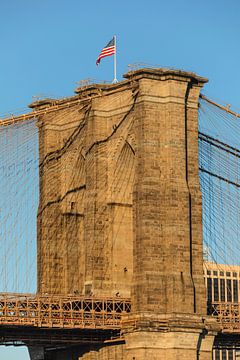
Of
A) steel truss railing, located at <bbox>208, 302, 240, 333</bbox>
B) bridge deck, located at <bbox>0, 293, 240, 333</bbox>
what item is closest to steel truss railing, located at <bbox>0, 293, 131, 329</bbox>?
bridge deck, located at <bbox>0, 293, 240, 333</bbox>

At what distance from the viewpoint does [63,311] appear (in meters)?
119

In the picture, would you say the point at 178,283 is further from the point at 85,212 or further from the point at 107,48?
→ the point at 107,48

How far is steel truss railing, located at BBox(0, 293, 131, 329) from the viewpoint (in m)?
117

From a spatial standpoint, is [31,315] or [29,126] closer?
[31,315]

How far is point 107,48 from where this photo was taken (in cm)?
13000

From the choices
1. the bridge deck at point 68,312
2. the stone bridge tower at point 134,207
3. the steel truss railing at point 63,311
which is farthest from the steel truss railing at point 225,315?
the steel truss railing at point 63,311

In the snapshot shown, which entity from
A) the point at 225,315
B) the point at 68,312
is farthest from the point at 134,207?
the point at 225,315

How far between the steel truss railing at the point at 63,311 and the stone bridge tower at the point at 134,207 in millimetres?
2265

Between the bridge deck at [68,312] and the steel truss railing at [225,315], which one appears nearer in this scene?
the bridge deck at [68,312]

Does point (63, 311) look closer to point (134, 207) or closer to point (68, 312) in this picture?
point (68, 312)

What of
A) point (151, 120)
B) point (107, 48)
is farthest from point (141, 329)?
point (107, 48)

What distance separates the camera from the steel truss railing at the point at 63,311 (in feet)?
383

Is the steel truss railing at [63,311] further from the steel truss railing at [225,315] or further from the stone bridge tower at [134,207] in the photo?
the steel truss railing at [225,315]

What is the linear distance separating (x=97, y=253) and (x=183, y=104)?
15236 mm
